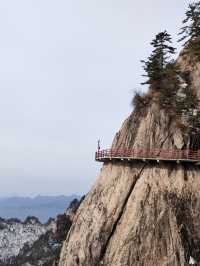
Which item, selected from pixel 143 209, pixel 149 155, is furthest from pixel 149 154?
pixel 143 209

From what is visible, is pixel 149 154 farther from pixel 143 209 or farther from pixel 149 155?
pixel 143 209

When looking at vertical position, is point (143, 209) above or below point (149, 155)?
below

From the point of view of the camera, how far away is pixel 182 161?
202 feet

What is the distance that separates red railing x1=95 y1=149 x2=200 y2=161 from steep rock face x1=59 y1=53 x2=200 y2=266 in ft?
4.22

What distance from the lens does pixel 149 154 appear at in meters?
64.2

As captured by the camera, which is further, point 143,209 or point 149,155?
point 149,155

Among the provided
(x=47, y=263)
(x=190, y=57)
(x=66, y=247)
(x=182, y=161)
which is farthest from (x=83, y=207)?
(x=47, y=263)

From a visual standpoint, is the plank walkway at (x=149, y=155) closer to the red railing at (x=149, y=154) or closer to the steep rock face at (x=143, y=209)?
the red railing at (x=149, y=154)

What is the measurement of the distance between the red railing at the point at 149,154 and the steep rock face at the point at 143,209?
1287 millimetres

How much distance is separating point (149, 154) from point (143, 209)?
7.57 meters

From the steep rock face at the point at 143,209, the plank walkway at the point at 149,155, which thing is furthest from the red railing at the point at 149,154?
the steep rock face at the point at 143,209

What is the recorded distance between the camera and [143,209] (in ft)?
199

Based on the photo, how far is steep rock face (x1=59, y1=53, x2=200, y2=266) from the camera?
58062 millimetres

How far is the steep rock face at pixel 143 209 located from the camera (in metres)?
58.1
